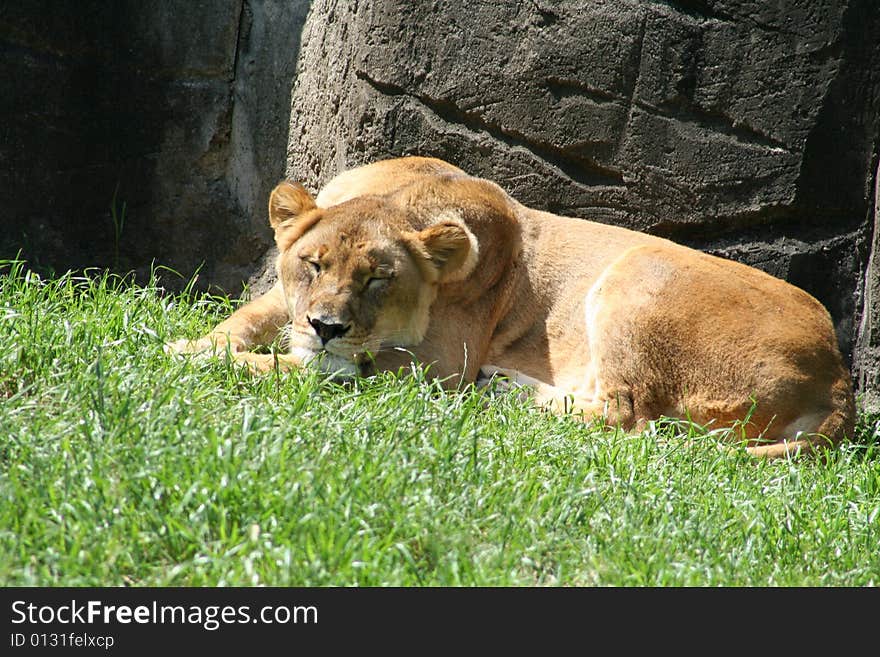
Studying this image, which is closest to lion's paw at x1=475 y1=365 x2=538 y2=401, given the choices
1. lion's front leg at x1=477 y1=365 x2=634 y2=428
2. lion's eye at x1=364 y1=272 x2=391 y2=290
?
lion's front leg at x1=477 y1=365 x2=634 y2=428

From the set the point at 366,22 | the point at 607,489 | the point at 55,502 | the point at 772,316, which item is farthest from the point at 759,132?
the point at 55,502

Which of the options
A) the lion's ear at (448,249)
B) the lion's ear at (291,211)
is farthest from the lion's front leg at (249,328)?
the lion's ear at (448,249)

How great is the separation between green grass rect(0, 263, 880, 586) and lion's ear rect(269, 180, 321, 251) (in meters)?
0.88

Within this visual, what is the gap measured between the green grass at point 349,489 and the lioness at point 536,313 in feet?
1.05

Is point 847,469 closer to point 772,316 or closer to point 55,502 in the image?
point 772,316

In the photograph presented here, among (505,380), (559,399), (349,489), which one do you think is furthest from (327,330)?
(349,489)

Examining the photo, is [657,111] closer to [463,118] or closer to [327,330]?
[463,118]

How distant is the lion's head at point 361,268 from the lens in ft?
17.2

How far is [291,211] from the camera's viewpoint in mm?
5695

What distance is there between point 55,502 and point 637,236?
3.71 meters

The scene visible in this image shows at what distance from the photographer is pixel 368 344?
533 cm

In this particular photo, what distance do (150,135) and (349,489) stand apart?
4.10 metres

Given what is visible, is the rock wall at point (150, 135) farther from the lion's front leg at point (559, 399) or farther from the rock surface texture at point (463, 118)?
the lion's front leg at point (559, 399)

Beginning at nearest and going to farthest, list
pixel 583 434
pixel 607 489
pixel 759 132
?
pixel 607 489, pixel 583 434, pixel 759 132
